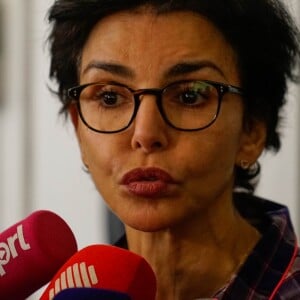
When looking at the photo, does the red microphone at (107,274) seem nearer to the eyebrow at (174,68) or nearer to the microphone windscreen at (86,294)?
the microphone windscreen at (86,294)

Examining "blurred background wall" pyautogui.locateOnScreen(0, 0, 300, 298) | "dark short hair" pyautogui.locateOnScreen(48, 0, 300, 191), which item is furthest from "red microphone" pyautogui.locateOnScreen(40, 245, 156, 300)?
"blurred background wall" pyautogui.locateOnScreen(0, 0, 300, 298)

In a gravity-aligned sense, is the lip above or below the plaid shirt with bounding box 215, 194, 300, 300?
above

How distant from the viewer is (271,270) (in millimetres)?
961

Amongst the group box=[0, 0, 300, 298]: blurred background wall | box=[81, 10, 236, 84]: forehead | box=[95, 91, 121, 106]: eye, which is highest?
box=[81, 10, 236, 84]: forehead

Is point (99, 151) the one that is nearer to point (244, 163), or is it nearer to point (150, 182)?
point (150, 182)

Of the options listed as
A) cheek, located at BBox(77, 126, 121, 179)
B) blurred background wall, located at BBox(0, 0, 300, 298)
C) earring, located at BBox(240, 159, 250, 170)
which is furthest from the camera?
→ blurred background wall, located at BBox(0, 0, 300, 298)

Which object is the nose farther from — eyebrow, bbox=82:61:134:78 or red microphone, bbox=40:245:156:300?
red microphone, bbox=40:245:156:300

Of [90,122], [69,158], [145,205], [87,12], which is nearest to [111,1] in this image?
[87,12]

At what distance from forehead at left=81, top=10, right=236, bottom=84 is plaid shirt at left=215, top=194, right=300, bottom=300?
0.25 metres

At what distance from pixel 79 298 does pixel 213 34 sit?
0.42 meters

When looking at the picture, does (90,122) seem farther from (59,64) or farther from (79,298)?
(79,298)

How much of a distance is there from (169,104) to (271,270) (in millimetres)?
260

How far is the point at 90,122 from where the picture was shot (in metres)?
0.98

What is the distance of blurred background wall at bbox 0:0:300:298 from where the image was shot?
7.70ft
